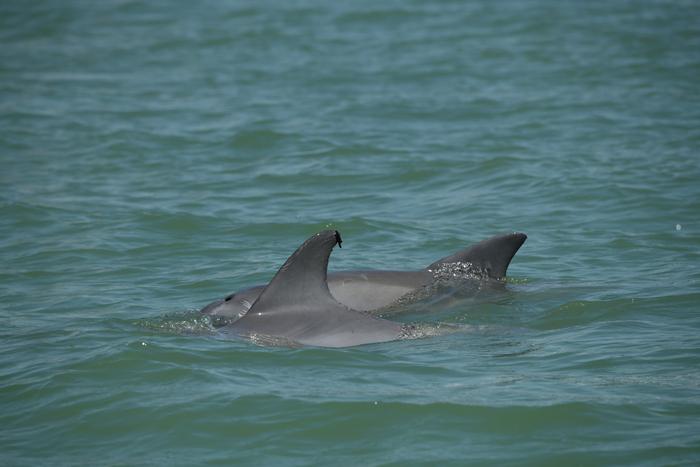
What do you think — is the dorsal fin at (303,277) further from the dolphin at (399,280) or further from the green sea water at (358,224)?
the dolphin at (399,280)

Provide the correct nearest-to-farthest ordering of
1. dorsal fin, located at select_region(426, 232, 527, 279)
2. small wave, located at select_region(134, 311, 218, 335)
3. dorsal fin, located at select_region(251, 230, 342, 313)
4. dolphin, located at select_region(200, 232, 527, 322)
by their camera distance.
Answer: dorsal fin, located at select_region(251, 230, 342, 313), small wave, located at select_region(134, 311, 218, 335), dolphin, located at select_region(200, 232, 527, 322), dorsal fin, located at select_region(426, 232, 527, 279)

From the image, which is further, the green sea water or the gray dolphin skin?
the gray dolphin skin

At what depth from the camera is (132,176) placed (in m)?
15.9

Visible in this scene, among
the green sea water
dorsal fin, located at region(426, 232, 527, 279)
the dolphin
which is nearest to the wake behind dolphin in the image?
the green sea water

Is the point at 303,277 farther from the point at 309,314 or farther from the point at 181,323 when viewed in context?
the point at 181,323

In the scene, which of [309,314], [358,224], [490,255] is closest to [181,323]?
[309,314]

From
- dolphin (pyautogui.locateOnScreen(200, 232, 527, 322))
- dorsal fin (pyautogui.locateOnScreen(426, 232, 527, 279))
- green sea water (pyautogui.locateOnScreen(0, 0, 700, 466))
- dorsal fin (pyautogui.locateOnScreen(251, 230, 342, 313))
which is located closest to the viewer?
green sea water (pyautogui.locateOnScreen(0, 0, 700, 466))

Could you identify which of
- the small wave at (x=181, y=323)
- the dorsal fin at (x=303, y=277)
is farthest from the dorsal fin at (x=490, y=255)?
the small wave at (x=181, y=323)

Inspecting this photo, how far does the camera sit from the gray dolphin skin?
27.7 ft

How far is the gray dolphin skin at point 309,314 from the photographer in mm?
8430

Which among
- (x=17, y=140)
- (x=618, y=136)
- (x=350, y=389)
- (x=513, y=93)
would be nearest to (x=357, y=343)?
(x=350, y=389)

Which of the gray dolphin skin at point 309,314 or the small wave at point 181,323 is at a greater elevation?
the gray dolphin skin at point 309,314

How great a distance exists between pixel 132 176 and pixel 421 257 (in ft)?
19.0

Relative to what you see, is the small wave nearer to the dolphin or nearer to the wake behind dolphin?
the dolphin
